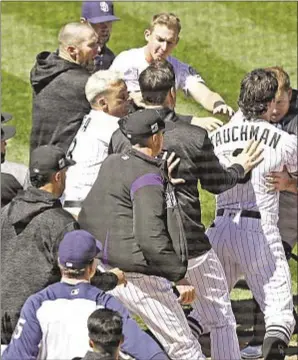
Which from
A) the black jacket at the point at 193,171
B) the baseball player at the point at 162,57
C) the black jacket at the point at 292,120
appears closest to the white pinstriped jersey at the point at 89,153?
the black jacket at the point at 193,171

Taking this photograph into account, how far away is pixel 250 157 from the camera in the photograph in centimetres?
531

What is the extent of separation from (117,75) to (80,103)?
0.27 meters

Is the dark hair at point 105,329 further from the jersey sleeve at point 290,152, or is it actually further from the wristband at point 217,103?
the wristband at point 217,103

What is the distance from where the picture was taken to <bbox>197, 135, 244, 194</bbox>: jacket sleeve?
505 centimetres

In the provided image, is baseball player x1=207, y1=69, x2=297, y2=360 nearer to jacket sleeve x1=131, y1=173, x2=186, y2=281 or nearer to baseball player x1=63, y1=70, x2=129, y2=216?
baseball player x1=63, y1=70, x2=129, y2=216

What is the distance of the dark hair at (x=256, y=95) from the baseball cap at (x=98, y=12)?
2.96 ft

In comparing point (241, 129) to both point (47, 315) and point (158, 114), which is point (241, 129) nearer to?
point (158, 114)

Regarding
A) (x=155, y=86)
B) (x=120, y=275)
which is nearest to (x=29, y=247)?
(x=120, y=275)

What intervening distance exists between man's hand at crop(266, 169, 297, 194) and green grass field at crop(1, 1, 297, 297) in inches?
35.3

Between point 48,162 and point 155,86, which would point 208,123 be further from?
point 48,162

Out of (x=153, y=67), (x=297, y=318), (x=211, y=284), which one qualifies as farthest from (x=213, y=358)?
(x=153, y=67)

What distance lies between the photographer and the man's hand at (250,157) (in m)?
5.31

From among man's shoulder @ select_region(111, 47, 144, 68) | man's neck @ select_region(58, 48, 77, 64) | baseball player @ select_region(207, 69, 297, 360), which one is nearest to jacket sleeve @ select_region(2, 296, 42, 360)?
baseball player @ select_region(207, 69, 297, 360)

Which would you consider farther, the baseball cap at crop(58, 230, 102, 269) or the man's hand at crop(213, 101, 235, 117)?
the man's hand at crop(213, 101, 235, 117)
